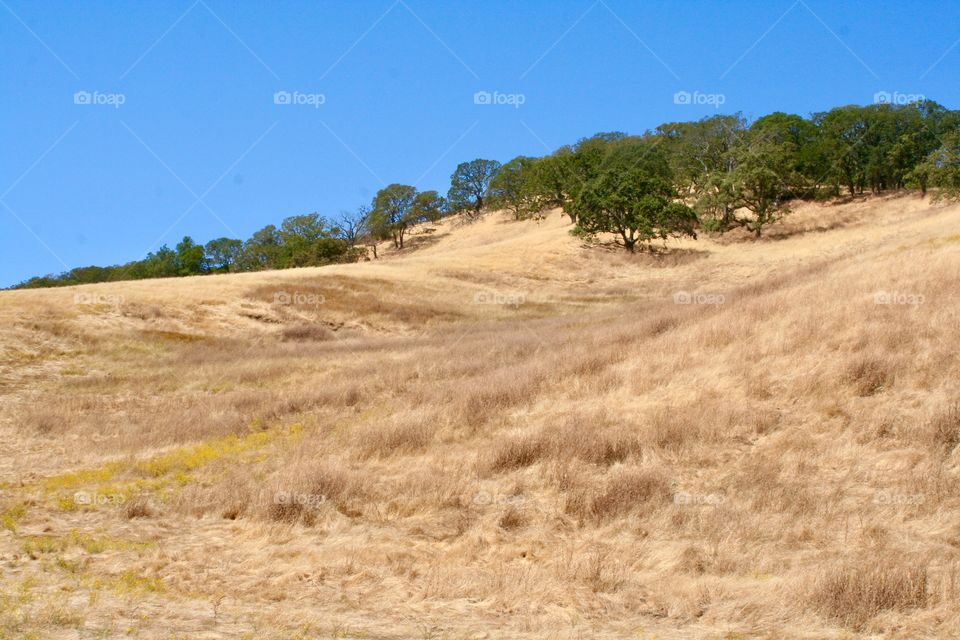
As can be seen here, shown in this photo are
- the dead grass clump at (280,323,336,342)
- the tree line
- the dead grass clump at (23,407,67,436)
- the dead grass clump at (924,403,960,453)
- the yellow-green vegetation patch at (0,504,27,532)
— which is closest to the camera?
the dead grass clump at (924,403,960,453)

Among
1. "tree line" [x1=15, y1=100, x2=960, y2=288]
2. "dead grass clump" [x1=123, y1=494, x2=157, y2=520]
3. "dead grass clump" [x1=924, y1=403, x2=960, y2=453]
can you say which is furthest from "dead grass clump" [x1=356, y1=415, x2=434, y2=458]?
"tree line" [x1=15, y1=100, x2=960, y2=288]

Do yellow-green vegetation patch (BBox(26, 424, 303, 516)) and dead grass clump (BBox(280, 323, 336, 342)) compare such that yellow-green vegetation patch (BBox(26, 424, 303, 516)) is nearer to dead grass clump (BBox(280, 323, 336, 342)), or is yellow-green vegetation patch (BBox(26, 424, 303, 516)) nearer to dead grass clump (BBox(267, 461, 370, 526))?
dead grass clump (BBox(267, 461, 370, 526))

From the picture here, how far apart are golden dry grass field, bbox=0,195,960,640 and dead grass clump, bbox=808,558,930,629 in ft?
0.08

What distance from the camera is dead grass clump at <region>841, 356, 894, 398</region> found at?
40.7 feet

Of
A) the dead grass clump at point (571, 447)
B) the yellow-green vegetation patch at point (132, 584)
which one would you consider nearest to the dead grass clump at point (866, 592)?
the dead grass clump at point (571, 447)

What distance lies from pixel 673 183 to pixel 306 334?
62.1m

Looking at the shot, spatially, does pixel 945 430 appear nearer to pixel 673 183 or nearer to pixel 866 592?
pixel 866 592

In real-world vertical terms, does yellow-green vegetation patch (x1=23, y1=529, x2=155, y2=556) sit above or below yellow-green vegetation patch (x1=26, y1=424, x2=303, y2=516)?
below

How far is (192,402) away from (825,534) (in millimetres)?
17217

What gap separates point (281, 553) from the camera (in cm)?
945

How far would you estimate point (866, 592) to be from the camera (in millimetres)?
6996

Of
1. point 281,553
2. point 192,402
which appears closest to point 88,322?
point 192,402

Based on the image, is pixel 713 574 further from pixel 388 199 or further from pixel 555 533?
pixel 388 199

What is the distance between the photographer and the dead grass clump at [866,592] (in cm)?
686
